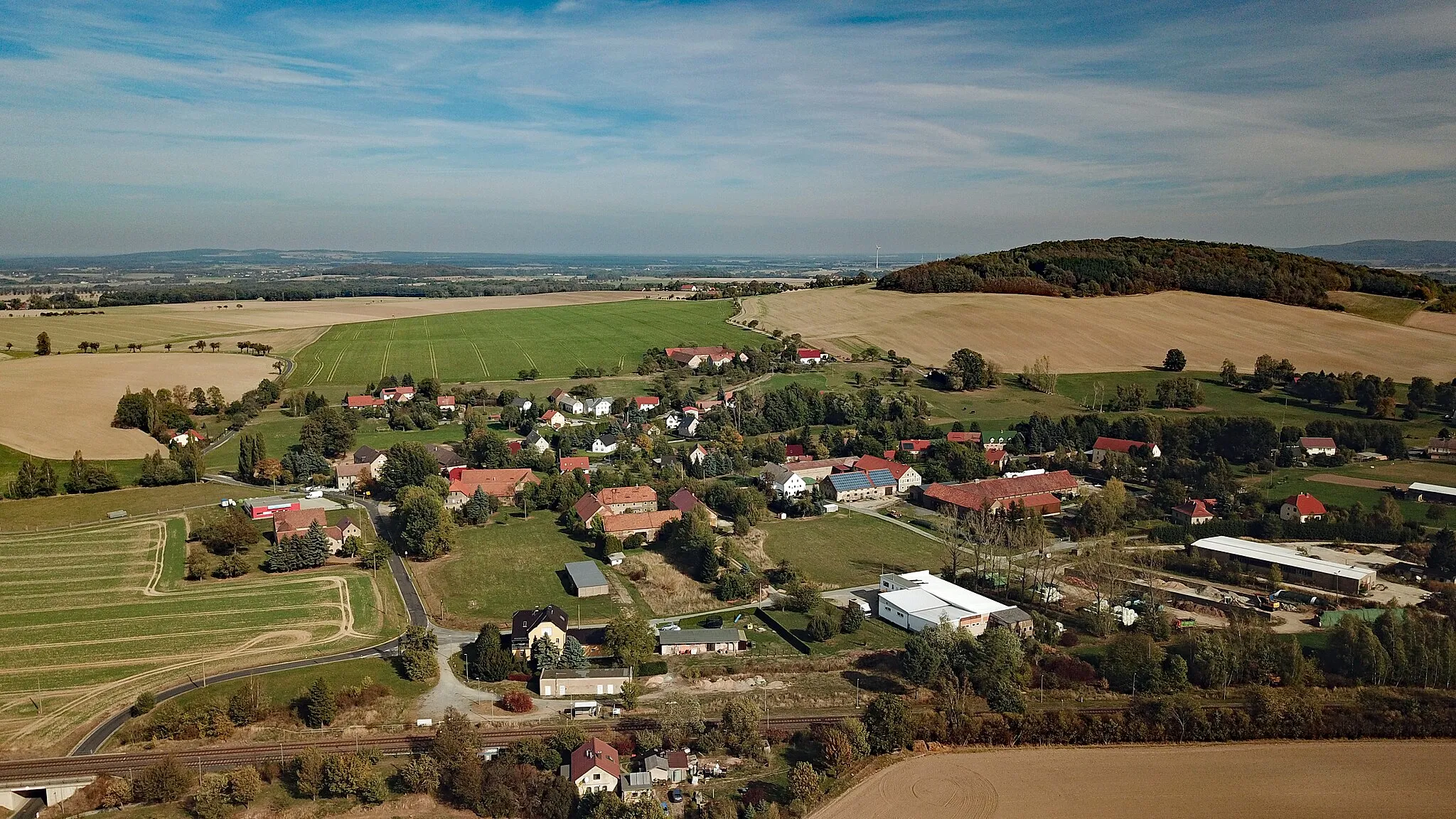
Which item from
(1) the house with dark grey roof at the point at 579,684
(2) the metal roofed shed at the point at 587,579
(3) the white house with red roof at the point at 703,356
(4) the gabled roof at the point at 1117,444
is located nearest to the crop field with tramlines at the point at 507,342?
(3) the white house with red roof at the point at 703,356

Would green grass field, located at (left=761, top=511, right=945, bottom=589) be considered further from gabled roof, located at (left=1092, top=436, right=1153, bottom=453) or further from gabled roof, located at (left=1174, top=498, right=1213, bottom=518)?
gabled roof, located at (left=1092, top=436, right=1153, bottom=453)

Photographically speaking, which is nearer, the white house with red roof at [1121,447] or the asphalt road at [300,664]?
the asphalt road at [300,664]

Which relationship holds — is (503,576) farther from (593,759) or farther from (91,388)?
(91,388)

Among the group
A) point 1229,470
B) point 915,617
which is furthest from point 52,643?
point 1229,470

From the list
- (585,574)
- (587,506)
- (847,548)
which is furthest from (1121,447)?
(585,574)

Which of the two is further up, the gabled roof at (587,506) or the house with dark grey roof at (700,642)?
the gabled roof at (587,506)

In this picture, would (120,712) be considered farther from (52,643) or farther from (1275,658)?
(1275,658)

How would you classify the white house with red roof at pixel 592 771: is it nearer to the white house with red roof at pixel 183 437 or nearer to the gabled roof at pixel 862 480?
the gabled roof at pixel 862 480
